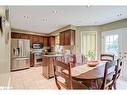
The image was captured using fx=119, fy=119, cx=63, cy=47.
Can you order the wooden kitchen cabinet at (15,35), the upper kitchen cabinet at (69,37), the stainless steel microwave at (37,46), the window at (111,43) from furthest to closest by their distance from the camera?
the stainless steel microwave at (37,46), the wooden kitchen cabinet at (15,35), the upper kitchen cabinet at (69,37), the window at (111,43)

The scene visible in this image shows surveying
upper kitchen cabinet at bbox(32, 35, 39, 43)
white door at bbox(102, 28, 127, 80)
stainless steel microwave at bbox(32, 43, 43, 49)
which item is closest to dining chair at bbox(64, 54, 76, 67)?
white door at bbox(102, 28, 127, 80)

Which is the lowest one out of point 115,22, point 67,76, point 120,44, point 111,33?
point 67,76

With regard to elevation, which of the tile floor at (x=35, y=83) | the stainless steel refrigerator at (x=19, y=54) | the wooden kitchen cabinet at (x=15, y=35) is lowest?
the tile floor at (x=35, y=83)

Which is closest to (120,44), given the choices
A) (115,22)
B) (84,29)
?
(115,22)

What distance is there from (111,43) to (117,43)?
0.92 feet

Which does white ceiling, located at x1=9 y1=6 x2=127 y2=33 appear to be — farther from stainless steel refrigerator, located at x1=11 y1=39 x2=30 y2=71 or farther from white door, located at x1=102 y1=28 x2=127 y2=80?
stainless steel refrigerator, located at x1=11 y1=39 x2=30 y2=71

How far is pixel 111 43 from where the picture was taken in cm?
442

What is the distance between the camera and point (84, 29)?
16.1ft

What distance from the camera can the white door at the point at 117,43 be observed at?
3.81 meters

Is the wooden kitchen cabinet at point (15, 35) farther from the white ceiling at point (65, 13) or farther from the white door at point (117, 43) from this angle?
the white door at point (117, 43)

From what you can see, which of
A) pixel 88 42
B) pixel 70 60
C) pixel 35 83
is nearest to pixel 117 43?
pixel 88 42

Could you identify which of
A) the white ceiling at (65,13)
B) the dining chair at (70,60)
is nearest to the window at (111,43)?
the white ceiling at (65,13)
